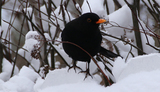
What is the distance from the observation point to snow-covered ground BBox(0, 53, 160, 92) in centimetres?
96

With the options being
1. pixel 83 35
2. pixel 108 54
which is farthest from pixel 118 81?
pixel 108 54

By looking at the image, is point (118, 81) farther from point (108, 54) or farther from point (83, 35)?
point (108, 54)

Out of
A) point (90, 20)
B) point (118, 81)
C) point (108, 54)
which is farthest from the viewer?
point (108, 54)

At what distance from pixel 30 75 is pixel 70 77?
57cm

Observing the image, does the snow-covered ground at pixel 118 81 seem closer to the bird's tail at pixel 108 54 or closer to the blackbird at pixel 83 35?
the blackbird at pixel 83 35

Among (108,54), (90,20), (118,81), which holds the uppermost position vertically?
(90,20)

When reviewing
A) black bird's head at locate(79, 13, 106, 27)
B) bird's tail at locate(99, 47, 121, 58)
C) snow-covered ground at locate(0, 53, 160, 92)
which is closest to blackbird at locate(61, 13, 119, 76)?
black bird's head at locate(79, 13, 106, 27)

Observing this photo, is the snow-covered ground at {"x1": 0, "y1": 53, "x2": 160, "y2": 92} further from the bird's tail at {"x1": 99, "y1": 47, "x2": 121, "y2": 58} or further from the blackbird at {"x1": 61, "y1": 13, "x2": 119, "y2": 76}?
the bird's tail at {"x1": 99, "y1": 47, "x2": 121, "y2": 58}

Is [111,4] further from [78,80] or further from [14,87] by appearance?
[14,87]

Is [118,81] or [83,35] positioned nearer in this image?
[118,81]

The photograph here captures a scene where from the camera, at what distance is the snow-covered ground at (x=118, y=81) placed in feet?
3.14

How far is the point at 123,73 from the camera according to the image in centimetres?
113

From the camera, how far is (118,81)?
1.12m

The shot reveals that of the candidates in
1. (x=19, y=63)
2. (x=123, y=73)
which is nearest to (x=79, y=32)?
(x=123, y=73)
